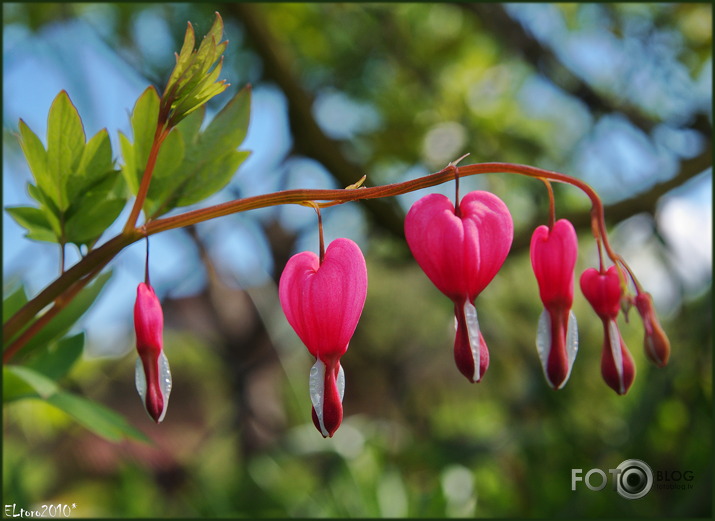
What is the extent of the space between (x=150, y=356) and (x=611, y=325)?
31 centimetres

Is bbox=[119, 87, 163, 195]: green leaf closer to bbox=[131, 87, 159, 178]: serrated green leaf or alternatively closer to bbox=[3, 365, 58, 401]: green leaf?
bbox=[131, 87, 159, 178]: serrated green leaf

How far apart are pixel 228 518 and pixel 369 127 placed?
3.85ft

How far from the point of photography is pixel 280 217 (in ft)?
6.33

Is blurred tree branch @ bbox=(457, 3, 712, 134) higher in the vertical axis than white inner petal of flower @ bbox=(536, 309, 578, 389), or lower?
lower

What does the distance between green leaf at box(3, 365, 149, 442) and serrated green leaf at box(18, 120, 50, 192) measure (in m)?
0.18

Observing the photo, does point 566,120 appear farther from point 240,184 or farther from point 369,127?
point 240,184

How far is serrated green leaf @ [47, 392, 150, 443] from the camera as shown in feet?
1.74

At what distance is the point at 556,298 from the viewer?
40cm

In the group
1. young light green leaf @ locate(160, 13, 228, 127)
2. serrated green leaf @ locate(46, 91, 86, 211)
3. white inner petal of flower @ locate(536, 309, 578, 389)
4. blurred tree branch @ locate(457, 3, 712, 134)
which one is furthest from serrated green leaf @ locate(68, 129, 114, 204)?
blurred tree branch @ locate(457, 3, 712, 134)

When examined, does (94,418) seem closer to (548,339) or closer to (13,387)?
(13,387)

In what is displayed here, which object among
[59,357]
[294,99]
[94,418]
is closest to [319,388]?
[94,418]

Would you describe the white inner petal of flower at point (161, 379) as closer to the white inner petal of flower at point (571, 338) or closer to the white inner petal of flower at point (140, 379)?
the white inner petal of flower at point (140, 379)

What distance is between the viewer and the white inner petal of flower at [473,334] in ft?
1.14

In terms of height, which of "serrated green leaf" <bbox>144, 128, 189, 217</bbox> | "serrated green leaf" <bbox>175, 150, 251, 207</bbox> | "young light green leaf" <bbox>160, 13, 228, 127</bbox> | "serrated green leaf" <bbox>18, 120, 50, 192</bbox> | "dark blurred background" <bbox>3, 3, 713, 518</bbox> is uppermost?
"young light green leaf" <bbox>160, 13, 228, 127</bbox>
